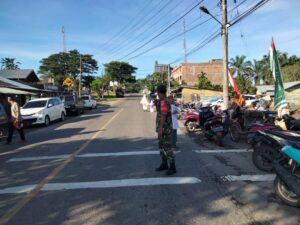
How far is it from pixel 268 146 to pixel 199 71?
7904 centimetres

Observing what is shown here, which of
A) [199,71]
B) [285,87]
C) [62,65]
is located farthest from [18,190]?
[199,71]

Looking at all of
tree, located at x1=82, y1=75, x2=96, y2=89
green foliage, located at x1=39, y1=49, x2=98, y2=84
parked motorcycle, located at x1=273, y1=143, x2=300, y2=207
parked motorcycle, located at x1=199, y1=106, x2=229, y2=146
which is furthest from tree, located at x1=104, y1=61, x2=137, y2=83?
parked motorcycle, located at x1=273, y1=143, x2=300, y2=207

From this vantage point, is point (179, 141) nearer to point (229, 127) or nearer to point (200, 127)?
point (229, 127)

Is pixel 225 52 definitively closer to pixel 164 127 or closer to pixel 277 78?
pixel 277 78

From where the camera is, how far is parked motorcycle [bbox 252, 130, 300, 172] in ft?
20.2

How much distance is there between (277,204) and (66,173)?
433cm

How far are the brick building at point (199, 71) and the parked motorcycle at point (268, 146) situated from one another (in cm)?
7612

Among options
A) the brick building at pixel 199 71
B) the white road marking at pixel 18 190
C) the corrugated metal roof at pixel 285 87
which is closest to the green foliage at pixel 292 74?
the corrugated metal roof at pixel 285 87

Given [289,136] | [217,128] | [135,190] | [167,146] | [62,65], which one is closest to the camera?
[289,136]

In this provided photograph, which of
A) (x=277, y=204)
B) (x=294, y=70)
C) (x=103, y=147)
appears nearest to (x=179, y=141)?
(x=103, y=147)

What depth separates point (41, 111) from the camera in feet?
67.1

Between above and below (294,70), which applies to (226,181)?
below

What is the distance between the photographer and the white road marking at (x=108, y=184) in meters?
6.43

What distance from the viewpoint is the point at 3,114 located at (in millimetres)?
15680
